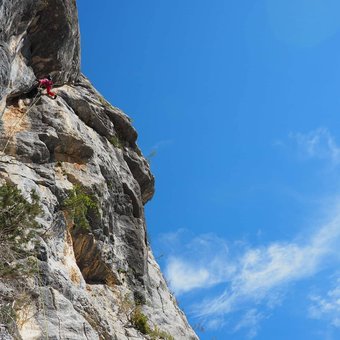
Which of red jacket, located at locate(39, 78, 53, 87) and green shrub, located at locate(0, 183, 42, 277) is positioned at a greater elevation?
red jacket, located at locate(39, 78, 53, 87)

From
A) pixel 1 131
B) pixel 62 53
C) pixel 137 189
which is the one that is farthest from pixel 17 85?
pixel 137 189

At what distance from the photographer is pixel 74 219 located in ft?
43.2

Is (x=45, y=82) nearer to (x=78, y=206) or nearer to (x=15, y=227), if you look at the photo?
(x=78, y=206)

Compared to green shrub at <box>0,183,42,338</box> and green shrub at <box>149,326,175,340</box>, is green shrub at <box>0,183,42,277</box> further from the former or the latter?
green shrub at <box>149,326,175,340</box>

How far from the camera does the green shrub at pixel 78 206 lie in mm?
13047

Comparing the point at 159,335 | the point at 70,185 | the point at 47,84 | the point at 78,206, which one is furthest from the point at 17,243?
the point at 47,84

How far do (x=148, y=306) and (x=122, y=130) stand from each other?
7382 mm

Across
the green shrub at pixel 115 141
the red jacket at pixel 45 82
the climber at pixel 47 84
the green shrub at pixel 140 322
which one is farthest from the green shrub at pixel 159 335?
the red jacket at pixel 45 82

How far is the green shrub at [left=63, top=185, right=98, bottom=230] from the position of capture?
13047 mm

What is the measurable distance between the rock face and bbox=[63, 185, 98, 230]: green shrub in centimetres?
13

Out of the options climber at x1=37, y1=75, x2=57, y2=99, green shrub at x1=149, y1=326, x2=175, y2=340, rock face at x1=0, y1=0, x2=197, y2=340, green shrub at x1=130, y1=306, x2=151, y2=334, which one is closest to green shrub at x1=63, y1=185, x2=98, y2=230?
rock face at x1=0, y1=0, x2=197, y2=340

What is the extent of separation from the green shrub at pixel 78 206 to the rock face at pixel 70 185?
13cm

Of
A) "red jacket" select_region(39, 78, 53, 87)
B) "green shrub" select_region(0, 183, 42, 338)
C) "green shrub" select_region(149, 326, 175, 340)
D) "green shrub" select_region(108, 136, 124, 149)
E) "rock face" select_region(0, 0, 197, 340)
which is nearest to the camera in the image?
"green shrub" select_region(0, 183, 42, 338)

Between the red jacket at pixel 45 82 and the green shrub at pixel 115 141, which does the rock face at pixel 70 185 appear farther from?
the red jacket at pixel 45 82
